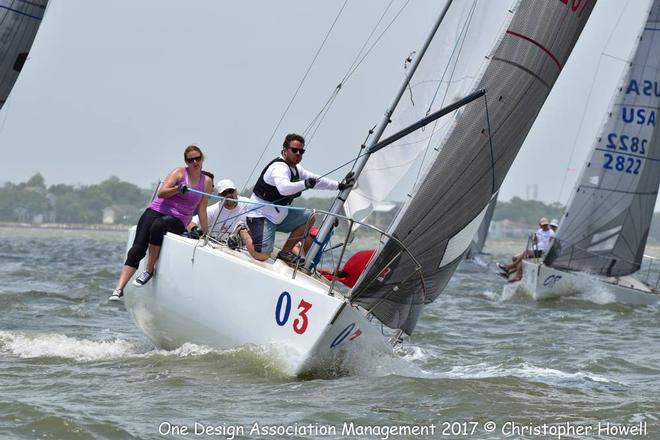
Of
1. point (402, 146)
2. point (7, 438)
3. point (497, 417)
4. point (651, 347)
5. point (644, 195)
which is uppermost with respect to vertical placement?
point (644, 195)

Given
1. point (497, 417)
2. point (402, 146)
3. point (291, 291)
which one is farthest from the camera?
point (402, 146)

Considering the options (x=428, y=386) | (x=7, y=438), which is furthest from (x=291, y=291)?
(x=7, y=438)

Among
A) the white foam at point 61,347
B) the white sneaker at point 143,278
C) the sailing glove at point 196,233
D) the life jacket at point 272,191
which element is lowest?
the white foam at point 61,347

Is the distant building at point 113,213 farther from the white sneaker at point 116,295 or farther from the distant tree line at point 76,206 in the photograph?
the white sneaker at point 116,295

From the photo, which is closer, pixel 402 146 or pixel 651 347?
pixel 402 146

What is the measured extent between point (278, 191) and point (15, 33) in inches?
254

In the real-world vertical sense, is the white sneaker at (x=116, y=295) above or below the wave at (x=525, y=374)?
below

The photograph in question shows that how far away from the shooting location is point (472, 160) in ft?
24.5

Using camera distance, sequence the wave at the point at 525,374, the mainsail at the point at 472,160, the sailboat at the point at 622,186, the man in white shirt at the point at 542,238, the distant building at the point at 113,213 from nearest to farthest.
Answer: the mainsail at the point at 472,160 → the wave at the point at 525,374 → the sailboat at the point at 622,186 → the man in white shirt at the point at 542,238 → the distant building at the point at 113,213

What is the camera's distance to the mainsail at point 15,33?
13.0 meters

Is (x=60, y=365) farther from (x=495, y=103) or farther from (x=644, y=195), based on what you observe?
(x=644, y=195)

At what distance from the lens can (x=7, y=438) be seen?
5.38 metres

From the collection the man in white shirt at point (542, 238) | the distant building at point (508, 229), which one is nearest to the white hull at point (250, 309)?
the man in white shirt at point (542, 238)

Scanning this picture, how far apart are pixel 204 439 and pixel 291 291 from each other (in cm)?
153
